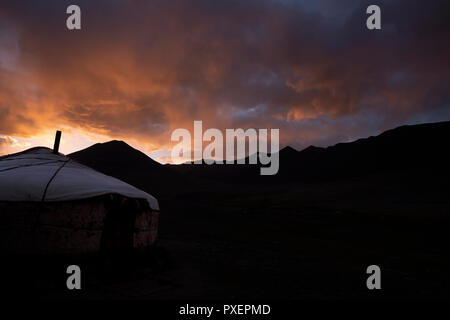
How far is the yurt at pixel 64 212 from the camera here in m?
4.91

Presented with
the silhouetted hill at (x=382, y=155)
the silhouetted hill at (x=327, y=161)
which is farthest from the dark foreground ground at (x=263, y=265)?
the silhouetted hill at (x=382, y=155)

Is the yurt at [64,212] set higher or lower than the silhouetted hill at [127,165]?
lower

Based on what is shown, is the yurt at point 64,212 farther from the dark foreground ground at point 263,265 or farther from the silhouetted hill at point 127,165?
the silhouetted hill at point 127,165

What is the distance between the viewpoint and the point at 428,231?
13.6 meters

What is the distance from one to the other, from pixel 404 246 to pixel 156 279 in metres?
9.00

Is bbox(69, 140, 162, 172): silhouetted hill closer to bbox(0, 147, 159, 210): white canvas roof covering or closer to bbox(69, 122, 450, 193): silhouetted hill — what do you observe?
bbox(69, 122, 450, 193): silhouetted hill

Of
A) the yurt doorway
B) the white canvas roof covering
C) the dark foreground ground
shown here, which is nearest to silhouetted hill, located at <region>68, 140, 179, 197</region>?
the dark foreground ground

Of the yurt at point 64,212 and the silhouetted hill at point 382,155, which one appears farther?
the silhouetted hill at point 382,155

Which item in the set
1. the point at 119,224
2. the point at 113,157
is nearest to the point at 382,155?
the point at 113,157

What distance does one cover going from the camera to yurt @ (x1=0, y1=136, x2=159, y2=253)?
4.91 metres

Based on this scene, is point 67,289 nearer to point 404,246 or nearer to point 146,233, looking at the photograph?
point 146,233

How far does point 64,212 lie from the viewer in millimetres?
5070
